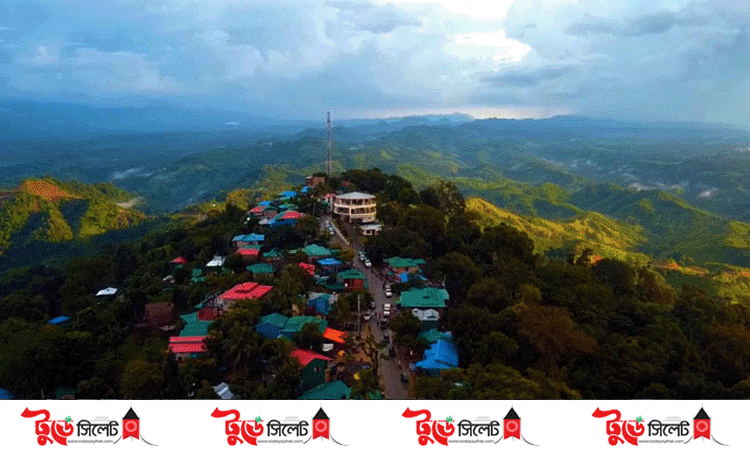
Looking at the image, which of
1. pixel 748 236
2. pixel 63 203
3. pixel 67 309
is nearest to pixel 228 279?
pixel 67 309

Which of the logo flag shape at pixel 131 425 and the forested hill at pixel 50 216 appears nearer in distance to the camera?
the logo flag shape at pixel 131 425

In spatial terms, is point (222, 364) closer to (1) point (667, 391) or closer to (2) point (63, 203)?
(1) point (667, 391)

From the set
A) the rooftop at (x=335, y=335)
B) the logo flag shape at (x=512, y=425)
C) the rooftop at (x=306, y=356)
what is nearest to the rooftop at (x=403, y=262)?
the rooftop at (x=335, y=335)

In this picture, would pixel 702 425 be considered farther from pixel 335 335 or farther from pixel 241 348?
pixel 241 348

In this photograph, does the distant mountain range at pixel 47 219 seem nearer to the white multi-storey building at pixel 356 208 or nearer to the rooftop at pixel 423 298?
the white multi-storey building at pixel 356 208

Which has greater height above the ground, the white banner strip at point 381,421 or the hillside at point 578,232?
the white banner strip at point 381,421

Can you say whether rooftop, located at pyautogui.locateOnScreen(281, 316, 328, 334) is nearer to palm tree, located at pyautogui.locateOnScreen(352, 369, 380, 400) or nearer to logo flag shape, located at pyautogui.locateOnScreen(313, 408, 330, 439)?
palm tree, located at pyautogui.locateOnScreen(352, 369, 380, 400)

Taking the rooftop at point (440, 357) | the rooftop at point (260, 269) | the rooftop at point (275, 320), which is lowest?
the rooftop at point (440, 357)
